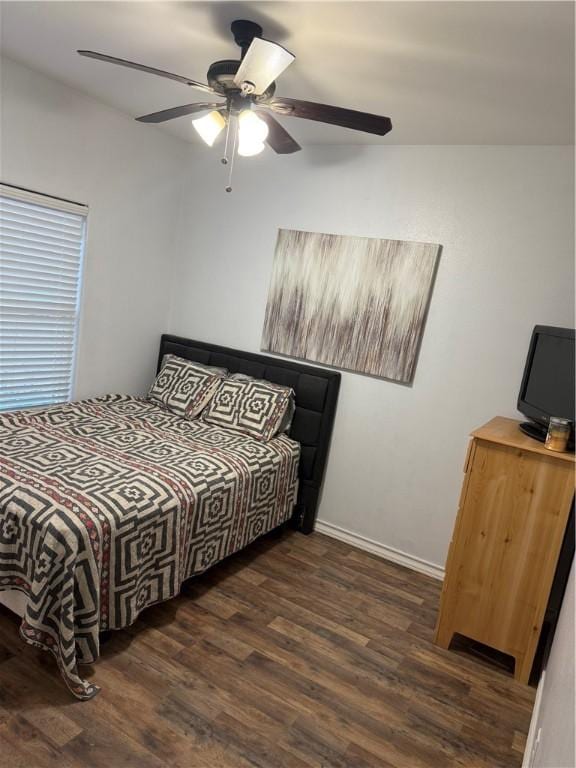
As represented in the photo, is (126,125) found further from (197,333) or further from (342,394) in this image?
(342,394)

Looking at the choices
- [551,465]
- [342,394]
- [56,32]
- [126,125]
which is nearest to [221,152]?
[126,125]

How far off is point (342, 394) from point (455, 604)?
1.41m

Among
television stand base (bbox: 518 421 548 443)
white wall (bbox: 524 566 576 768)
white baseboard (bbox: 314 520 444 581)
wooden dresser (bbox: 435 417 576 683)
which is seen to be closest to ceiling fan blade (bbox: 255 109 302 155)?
wooden dresser (bbox: 435 417 576 683)

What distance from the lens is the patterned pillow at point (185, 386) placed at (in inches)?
134

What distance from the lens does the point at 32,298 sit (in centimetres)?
307

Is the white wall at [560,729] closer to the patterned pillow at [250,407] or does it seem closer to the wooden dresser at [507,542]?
the wooden dresser at [507,542]

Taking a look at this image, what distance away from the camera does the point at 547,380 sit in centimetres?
242

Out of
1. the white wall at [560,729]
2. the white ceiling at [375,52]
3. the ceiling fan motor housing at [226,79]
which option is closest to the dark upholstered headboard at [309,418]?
the white ceiling at [375,52]

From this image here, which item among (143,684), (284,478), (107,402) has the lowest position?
(143,684)

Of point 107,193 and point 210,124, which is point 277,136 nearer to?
point 210,124

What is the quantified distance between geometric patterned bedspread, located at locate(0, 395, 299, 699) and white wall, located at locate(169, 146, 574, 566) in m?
0.64

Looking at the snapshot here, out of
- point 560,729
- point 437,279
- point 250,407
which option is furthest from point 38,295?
point 560,729

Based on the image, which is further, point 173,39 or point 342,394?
point 342,394

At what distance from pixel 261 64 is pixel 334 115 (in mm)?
347
